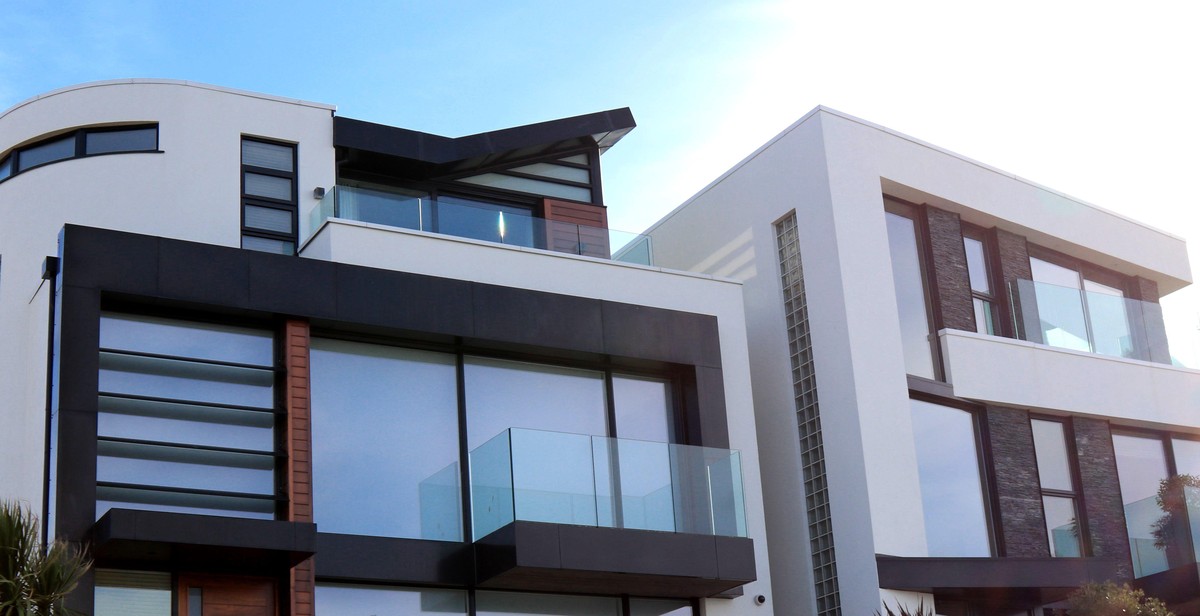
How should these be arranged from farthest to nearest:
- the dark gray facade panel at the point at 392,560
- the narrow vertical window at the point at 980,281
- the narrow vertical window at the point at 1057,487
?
1. the narrow vertical window at the point at 980,281
2. the narrow vertical window at the point at 1057,487
3. the dark gray facade panel at the point at 392,560

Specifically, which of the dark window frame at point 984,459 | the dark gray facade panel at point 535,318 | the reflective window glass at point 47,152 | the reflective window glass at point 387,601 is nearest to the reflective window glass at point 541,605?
the reflective window glass at point 387,601

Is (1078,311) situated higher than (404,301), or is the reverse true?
(1078,311)

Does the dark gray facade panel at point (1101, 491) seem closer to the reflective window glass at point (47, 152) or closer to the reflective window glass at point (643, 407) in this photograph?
the reflective window glass at point (643, 407)

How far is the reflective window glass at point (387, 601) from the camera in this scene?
1603cm

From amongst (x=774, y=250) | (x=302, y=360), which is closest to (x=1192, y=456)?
(x=774, y=250)

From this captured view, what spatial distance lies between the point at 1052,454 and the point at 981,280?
9.73 ft

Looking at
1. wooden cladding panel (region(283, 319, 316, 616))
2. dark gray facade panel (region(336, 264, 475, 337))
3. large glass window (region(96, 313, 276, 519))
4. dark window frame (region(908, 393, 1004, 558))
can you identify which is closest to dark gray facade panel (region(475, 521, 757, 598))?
wooden cladding panel (region(283, 319, 316, 616))

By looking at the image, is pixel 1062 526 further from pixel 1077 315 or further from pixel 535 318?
pixel 535 318

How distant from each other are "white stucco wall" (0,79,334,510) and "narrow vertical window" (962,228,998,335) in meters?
Answer: 10.1

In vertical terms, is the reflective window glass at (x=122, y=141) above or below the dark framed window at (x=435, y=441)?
above

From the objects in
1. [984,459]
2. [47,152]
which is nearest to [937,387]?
[984,459]

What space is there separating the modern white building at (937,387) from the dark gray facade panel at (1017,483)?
0.11 feet

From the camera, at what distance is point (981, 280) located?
23141 millimetres

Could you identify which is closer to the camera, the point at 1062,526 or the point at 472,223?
the point at 472,223
